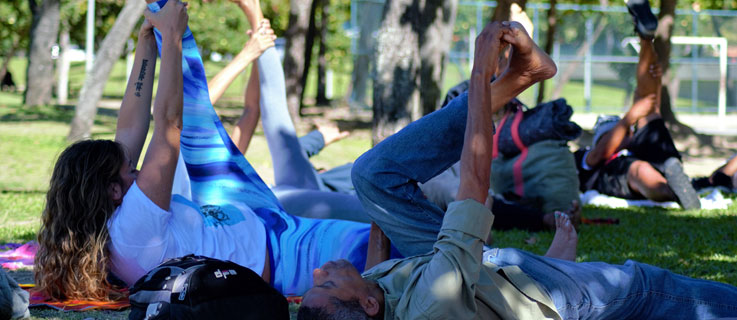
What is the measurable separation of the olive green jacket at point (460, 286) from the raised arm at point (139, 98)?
1.92 meters

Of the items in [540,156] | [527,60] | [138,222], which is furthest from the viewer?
[540,156]

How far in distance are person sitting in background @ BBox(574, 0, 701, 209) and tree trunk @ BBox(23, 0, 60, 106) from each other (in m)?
17.8

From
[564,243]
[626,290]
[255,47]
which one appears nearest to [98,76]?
[255,47]

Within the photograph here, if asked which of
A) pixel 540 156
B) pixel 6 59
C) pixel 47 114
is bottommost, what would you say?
pixel 47 114

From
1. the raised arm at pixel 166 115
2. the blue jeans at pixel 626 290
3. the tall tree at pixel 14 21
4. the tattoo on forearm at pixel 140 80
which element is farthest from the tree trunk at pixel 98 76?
the tall tree at pixel 14 21

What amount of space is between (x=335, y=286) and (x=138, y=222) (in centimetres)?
111

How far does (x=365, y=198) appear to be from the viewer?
3.12 meters

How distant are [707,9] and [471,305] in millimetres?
23877

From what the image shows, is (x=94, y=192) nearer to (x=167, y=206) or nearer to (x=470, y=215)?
(x=167, y=206)

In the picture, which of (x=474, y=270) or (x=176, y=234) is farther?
(x=176, y=234)

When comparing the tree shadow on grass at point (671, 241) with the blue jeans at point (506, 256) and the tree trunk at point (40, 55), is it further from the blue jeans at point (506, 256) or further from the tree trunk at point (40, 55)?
the tree trunk at point (40, 55)

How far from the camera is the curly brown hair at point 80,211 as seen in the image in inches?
130

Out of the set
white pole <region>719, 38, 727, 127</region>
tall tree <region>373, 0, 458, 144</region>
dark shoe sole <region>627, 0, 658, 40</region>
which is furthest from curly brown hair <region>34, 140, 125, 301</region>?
white pole <region>719, 38, 727, 127</region>

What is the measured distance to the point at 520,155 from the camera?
6215mm
